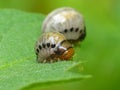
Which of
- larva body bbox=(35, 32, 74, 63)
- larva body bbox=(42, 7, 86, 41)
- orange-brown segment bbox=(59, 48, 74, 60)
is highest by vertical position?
larva body bbox=(42, 7, 86, 41)

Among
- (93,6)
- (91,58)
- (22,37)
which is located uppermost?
(93,6)

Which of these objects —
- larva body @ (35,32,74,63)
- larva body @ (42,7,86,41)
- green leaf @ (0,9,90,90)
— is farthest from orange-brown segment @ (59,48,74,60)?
larva body @ (42,7,86,41)

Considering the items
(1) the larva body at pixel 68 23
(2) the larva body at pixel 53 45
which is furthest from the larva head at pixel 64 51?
(1) the larva body at pixel 68 23

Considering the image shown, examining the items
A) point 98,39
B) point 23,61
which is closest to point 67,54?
point 23,61

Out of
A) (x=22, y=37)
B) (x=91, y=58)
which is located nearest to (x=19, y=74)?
(x=22, y=37)

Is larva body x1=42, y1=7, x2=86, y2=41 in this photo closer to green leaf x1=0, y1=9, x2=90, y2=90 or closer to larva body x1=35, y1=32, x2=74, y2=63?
green leaf x1=0, y1=9, x2=90, y2=90

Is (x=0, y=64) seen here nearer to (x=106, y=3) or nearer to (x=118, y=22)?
(x=118, y=22)

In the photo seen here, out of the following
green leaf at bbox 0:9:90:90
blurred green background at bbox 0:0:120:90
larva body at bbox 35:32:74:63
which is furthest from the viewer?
blurred green background at bbox 0:0:120:90
